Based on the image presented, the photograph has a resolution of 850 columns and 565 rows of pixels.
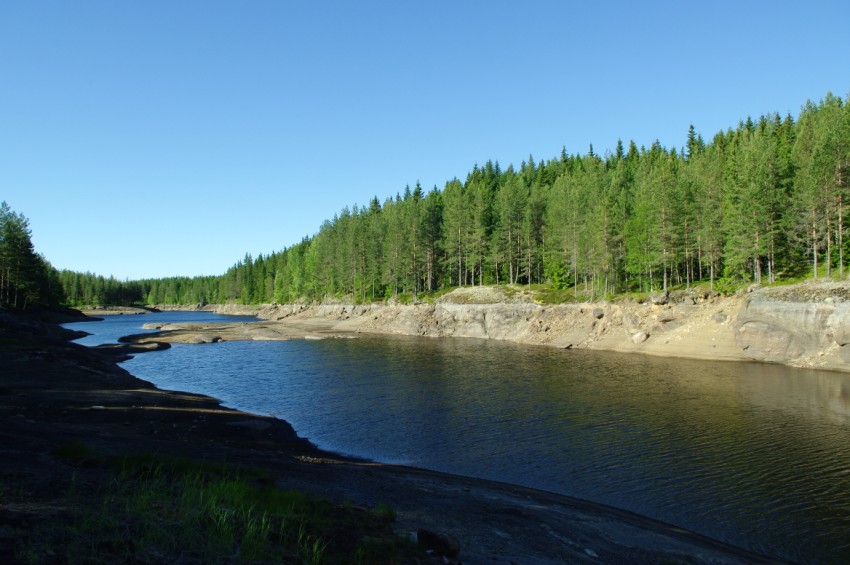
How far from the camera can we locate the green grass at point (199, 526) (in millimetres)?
7832

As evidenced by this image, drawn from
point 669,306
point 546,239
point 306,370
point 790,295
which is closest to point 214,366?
point 306,370

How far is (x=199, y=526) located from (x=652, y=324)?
61310 mm

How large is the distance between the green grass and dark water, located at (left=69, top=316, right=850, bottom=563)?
10.7m

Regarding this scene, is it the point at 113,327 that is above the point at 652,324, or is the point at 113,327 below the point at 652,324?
below

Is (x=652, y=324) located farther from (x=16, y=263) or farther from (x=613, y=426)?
(x=16, y=263)

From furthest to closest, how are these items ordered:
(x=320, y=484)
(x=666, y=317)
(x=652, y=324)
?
1. (x=652, y=324)
2. (x=666, y=317)
3. (x=320, y=484)

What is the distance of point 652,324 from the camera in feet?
200

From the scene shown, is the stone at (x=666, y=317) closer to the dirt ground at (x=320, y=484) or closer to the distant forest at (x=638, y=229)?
the distant forest at (x=638, y=229)

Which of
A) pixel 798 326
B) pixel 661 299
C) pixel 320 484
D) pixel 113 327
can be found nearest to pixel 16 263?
pixel 113 327

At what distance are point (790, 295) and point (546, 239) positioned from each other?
49309 millimetres

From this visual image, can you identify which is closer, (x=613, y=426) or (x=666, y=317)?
(x=613, y=426)

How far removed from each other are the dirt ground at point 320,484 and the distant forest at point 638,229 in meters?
53.5

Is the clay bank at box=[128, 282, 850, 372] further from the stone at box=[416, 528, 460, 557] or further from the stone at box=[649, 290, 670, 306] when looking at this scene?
the stone at box=[416, 528, 460, 557]

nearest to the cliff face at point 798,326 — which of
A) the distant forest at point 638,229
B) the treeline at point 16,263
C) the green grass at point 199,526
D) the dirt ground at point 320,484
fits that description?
the distant forest at point 638,229
